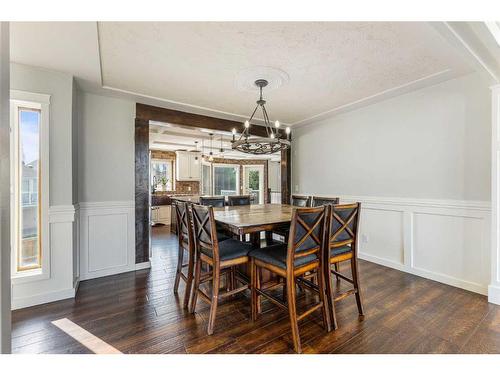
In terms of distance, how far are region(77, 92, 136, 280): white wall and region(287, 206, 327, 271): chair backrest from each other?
2.47 m

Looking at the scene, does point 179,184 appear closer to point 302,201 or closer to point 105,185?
point 105,185

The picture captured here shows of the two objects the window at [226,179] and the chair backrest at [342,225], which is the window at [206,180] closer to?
the window at [226,179]

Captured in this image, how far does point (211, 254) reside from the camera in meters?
1.95

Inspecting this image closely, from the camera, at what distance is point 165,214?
6.63 m

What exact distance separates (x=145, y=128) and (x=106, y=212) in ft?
4.15

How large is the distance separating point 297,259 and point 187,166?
6.24 meters

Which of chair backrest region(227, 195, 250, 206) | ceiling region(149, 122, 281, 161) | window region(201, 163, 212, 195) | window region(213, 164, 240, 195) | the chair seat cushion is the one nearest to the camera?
the chair seat cushion

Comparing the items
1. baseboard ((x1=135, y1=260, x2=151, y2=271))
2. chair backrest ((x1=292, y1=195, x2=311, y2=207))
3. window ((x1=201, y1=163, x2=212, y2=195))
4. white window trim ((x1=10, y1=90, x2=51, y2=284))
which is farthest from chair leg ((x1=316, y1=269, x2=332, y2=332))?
window ((x1=201, y1=163, x2=212, y2=195))

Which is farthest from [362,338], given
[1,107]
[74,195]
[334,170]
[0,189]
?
[74,195]

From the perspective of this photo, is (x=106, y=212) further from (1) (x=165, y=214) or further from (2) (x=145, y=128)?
(1) (x=165, y=214)

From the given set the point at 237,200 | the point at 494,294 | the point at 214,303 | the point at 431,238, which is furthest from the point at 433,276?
Answer: the point at 237,200

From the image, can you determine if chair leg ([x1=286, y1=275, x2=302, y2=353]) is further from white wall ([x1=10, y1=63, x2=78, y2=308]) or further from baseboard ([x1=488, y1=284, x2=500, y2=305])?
white wall ([x1=10, y1=63, x2=78, y2=308])

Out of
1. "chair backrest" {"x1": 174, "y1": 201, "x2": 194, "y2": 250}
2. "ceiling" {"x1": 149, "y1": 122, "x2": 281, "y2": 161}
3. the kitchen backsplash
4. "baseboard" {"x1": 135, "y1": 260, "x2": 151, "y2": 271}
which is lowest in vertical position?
"baseboard" {"x1": 135, "y1": 260, "x2": 151, "y2": 271}

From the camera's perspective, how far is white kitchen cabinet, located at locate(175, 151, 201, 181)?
726 cm
